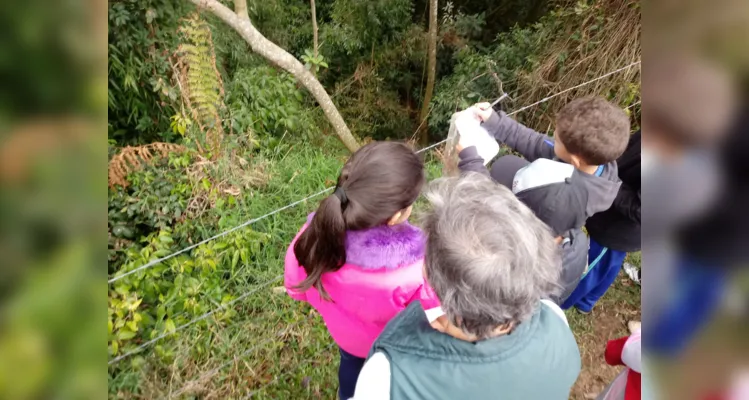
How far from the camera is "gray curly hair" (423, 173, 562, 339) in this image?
94 cm

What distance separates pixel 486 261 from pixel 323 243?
0.55 metres

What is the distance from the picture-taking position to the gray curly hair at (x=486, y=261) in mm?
936

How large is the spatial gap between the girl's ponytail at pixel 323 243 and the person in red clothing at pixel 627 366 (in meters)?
0.86

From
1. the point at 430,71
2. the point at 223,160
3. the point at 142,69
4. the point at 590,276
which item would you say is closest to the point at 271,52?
the point at 142,69

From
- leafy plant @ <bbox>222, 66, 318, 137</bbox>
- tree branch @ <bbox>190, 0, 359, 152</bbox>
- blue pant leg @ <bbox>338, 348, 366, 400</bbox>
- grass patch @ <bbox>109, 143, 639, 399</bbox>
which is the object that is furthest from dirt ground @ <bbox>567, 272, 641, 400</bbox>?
leafy plant @ <bbox>222, 66, 318, 137</bbox>

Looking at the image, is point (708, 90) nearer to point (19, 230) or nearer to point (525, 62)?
point (19, 230)

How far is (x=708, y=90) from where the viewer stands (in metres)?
0.46

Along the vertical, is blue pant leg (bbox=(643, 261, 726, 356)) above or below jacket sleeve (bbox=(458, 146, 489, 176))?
above

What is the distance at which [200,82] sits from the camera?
360 centimetres

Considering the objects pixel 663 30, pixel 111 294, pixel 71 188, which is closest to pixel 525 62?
pixel 111 294

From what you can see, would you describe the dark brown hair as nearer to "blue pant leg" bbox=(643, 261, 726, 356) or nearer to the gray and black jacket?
the gray and black jacket

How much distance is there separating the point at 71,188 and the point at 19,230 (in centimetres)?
4

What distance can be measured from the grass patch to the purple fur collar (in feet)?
3.97

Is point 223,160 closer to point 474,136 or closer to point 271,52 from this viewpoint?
point 271,52
